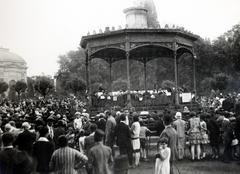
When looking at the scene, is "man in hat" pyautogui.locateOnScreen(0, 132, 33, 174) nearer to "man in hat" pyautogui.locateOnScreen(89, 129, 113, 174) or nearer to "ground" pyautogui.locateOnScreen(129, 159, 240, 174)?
"man in hat" pyautogui.locateOnScreen(89, 129, 113, 174)

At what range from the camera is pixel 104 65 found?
6625 cm

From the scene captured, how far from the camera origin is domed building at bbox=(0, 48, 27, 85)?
113ft

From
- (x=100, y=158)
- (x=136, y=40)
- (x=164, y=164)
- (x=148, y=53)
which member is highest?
(x=148, y=53)

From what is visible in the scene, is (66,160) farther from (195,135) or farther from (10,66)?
(10,66)

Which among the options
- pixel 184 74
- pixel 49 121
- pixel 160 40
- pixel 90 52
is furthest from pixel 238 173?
pixel 184 74

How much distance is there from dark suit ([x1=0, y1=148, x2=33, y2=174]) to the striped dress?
51 centimetres

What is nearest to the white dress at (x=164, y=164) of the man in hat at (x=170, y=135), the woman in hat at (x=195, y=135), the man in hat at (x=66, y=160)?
the man in hat at (x=170, y=135)

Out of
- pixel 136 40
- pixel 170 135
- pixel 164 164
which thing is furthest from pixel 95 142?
pixel 136 40

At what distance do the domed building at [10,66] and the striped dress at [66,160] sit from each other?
24043mm

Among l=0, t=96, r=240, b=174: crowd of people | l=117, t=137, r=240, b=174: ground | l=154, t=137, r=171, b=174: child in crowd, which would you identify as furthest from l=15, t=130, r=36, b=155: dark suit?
l=117, t=137, r=240, b=174: ground

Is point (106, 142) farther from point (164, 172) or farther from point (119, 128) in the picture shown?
point (164, 172)

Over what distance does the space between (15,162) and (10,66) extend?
32.7m

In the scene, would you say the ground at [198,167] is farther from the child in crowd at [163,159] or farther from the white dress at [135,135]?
the child in crowd at [163,159]

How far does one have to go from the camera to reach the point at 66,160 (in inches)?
285
